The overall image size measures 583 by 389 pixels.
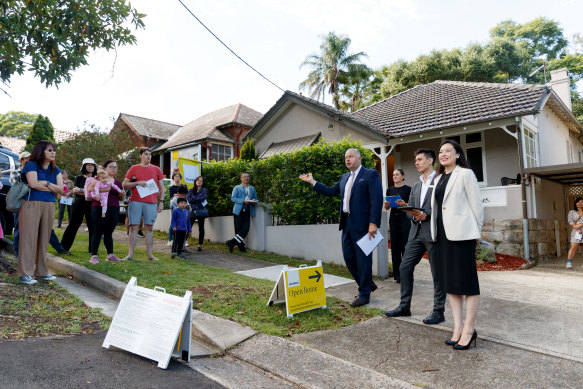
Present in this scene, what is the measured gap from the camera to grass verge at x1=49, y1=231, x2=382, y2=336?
13.8 ft

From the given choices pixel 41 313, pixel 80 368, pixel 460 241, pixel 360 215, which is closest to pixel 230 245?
pixel 360 215

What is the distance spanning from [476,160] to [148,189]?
37.3 feet

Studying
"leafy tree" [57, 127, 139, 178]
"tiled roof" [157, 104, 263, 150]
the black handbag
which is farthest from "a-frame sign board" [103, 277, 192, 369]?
"tiled roof" [157, 104, 263, 150]

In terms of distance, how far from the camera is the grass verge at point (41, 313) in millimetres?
3736

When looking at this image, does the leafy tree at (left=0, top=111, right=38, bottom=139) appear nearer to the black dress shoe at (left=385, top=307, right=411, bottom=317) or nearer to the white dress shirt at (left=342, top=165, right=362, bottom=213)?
the white dress shirt at (left=342, top=165, right=362, bottom=213)

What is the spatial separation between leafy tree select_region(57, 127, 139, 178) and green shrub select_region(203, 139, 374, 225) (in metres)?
11.0

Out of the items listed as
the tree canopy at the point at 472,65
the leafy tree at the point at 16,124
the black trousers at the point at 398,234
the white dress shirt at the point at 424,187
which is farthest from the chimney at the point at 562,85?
the leafy tree at the point at 16,124

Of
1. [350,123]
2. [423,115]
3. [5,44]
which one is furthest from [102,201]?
[423,115]

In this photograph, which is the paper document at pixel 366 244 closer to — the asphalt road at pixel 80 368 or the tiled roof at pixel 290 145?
the asphalt road at pixel 80 368

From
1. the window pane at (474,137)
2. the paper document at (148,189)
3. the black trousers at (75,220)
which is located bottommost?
the black trousers at (75,220)

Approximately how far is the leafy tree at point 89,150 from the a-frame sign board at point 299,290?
16681mm

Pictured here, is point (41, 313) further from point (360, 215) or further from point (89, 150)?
point (89, 150)

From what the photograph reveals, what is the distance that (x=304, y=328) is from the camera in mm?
4066

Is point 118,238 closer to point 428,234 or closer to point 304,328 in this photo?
point 304,328
